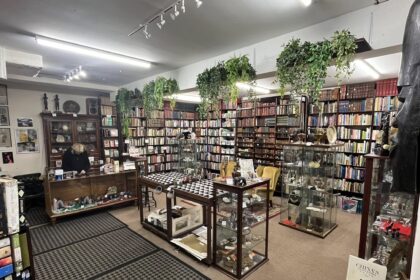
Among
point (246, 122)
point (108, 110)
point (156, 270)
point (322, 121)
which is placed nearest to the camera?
point (156, 270)

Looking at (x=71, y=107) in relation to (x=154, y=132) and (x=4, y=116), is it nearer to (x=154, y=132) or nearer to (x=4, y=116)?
(x=4, y=116)

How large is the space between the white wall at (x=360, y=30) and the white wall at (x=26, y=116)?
19.7 ft

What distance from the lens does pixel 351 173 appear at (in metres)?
4.85

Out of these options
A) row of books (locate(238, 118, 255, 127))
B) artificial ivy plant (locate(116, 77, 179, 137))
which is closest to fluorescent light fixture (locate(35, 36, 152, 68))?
artificial ivy plant (locate(116, 77, 179, 137))

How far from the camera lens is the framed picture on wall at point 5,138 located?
5.54 meters

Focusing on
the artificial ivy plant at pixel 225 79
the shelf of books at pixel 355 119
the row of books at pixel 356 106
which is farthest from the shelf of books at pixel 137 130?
the row of books at pixel 356 106

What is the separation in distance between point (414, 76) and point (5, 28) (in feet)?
14.4

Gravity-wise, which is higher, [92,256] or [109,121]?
[109,121]

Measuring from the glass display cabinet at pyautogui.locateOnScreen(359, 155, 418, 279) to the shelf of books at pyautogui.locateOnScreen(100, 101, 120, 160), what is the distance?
21.9 feet

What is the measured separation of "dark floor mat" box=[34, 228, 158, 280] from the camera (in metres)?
2.59

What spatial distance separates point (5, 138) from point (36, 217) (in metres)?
2.87

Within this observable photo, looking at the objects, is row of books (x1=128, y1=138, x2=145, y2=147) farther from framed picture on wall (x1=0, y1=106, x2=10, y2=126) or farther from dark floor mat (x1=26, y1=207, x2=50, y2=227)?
framed picture on wall (x1=0, y1=106, x2=10, y2=126)

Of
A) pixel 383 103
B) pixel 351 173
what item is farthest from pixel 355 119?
pixel 351 173

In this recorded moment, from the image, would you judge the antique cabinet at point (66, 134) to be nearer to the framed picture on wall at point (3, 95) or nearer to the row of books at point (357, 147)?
the framed picture on wall at point (3, 95)
